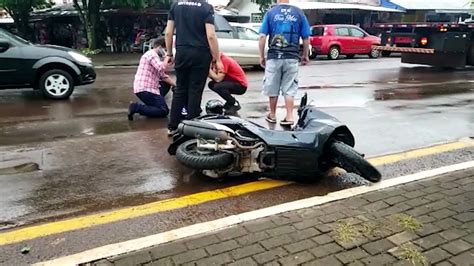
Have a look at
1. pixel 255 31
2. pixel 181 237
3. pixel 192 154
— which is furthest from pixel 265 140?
pixel 255 31

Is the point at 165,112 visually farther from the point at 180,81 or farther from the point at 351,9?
the point at 351,9

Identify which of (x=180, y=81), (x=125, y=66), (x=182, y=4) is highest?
(x=182, y=4)

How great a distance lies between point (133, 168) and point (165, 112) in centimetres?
260

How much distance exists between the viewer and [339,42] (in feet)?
70.1

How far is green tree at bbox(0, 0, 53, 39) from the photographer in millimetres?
20878

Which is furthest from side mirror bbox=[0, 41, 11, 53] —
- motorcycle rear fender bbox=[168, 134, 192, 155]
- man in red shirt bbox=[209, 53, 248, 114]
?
motorcycle rear fender bbox=[168, 134, 192, 155]

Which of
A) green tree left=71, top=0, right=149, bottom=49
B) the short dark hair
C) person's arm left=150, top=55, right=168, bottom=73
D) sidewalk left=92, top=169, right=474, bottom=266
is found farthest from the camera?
green tree left=71, top=0, right=149, bottom=49

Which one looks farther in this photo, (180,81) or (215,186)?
(180,81)

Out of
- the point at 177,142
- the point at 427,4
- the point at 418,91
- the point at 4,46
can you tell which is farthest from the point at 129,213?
the point at 427,4

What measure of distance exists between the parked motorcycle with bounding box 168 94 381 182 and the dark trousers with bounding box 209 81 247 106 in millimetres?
3264

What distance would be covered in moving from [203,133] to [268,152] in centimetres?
61

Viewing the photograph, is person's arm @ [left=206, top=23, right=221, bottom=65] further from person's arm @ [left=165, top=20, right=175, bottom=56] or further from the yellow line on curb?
the yellow line on curb

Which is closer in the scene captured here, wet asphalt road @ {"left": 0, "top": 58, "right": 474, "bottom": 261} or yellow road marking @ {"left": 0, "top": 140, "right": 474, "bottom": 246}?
yellow road marking @ {"left": 0, "top": 140, "right": 474, "bottom": 246}

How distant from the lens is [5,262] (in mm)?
2887
